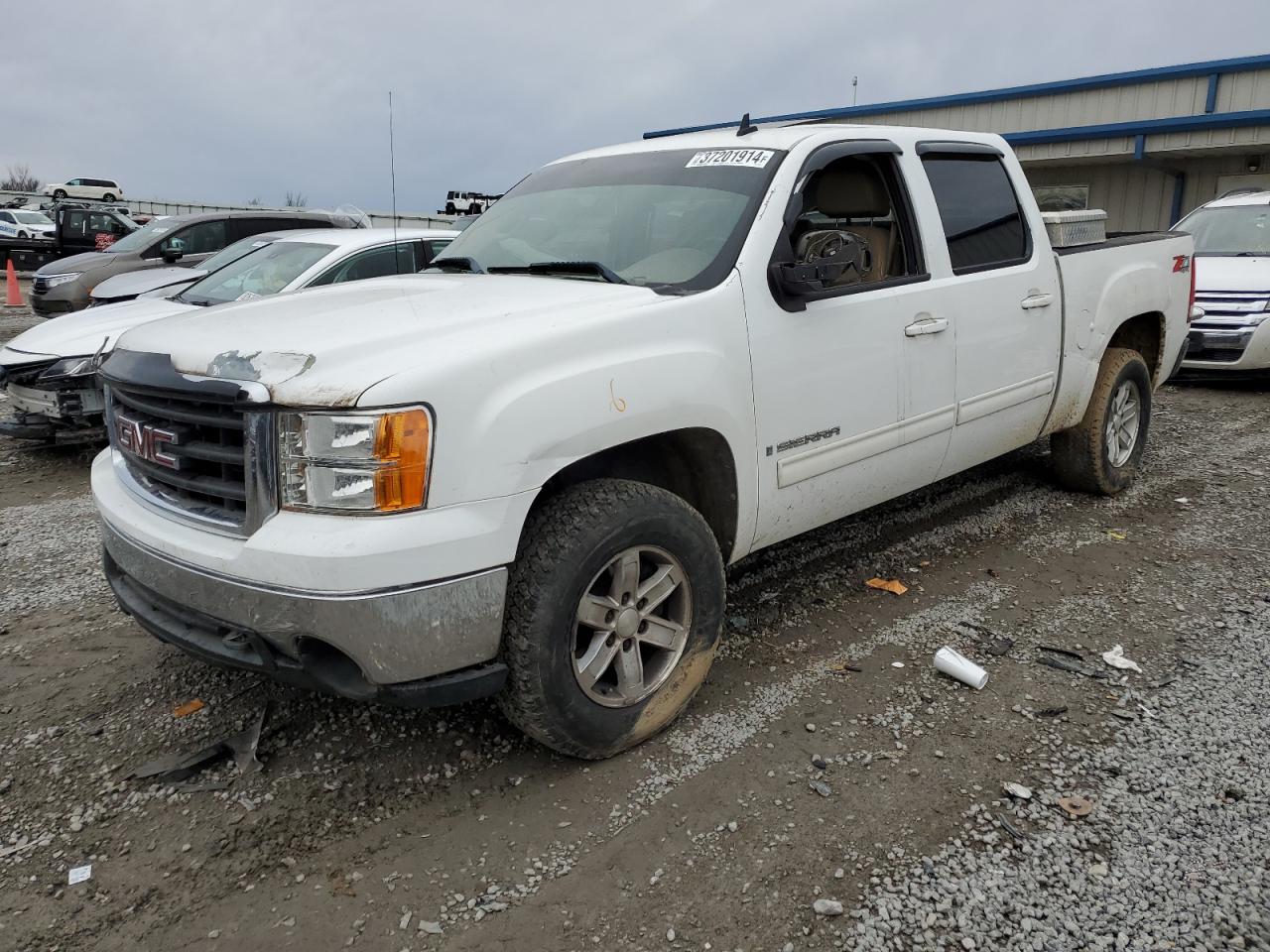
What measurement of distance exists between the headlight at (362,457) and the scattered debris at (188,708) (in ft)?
4.58

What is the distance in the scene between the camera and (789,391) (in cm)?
348

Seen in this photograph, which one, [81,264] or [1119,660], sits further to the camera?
[81,264]

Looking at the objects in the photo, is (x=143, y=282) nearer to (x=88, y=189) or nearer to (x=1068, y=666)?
(x=1068, y=666)

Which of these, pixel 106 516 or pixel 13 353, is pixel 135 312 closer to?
pixel 13 353

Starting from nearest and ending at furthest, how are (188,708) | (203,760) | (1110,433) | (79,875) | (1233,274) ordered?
(79,875) → (203,760) → (188,708) → (1110,433) → (1233,274)

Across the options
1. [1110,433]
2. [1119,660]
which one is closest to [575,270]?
[1119,660]

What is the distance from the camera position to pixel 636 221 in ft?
12.3

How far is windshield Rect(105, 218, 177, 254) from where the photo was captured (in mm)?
11758

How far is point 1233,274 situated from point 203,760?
982 cm

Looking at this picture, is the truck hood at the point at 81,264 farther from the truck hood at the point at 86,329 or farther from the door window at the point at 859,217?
the door window at the point at 859,217

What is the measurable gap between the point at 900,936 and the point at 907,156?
3.17 metres

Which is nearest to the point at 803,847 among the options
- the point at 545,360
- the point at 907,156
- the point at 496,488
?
the point at 496,488

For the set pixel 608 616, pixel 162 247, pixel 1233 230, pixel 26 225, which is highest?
pixel 26 225

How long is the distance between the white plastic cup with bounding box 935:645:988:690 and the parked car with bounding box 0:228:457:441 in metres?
4.19
